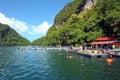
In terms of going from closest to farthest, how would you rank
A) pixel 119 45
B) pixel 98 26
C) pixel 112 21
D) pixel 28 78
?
pixel 28 78, pixel 119 45, pixel 112 21, pixel 98 26

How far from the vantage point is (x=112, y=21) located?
9056 centimetres

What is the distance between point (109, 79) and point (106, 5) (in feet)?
245

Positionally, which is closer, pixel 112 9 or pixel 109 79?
pixel 109 79

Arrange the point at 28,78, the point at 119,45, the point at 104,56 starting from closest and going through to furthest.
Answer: the point at 28,78 < the point at 104,56 < the point at 119,45

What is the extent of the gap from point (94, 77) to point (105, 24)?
70.1 metres

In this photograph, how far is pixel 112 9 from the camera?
9912 centimetres

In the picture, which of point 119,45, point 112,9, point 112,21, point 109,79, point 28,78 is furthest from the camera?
point 112,9

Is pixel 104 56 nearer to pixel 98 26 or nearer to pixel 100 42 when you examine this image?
pixel 100 42

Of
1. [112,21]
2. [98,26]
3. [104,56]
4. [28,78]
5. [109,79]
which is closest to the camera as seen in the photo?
[109,79]

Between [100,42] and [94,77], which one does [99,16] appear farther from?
[94,77]

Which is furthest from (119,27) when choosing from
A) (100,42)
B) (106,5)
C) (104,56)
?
(104,56)

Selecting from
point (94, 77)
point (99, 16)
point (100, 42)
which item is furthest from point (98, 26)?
point (94, 77)

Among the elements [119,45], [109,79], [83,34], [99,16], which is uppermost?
[99,16]

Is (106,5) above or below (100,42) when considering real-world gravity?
above
